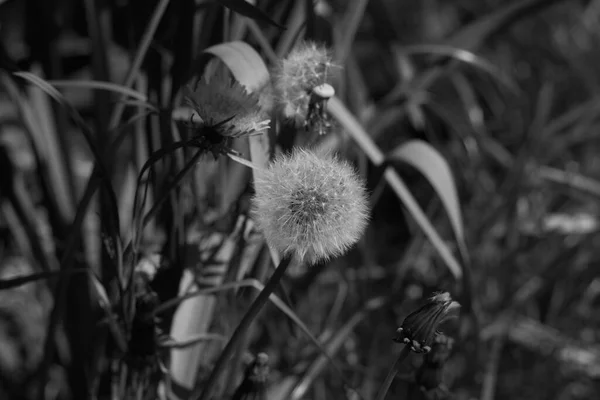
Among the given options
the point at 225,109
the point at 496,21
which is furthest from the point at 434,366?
the point at 496,21

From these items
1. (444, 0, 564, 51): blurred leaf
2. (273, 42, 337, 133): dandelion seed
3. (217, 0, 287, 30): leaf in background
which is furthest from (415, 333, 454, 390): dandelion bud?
(444, 0, 564, 51): blurred leaf

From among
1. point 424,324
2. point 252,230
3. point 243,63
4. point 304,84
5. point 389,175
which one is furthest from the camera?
point 389,175

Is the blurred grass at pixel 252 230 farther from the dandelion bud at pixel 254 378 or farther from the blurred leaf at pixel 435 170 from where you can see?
the dandelion bud at pixel 254 378

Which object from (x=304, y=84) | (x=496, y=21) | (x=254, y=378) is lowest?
(x=254, y=378)

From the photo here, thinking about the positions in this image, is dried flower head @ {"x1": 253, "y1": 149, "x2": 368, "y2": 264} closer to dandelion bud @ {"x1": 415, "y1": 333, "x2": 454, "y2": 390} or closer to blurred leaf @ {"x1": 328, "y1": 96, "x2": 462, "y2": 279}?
dandelion bud @ {"x1": 415, "y1": 333, "x2": 454, "y2": 390}

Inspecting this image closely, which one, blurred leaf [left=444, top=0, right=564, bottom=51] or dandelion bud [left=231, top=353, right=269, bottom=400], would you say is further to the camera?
blurred leaf [left=444, top=0, right=564, bottom=51]

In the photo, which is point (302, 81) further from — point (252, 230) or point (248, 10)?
point (252, 230)

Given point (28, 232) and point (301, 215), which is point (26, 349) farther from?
point (301, 215)
